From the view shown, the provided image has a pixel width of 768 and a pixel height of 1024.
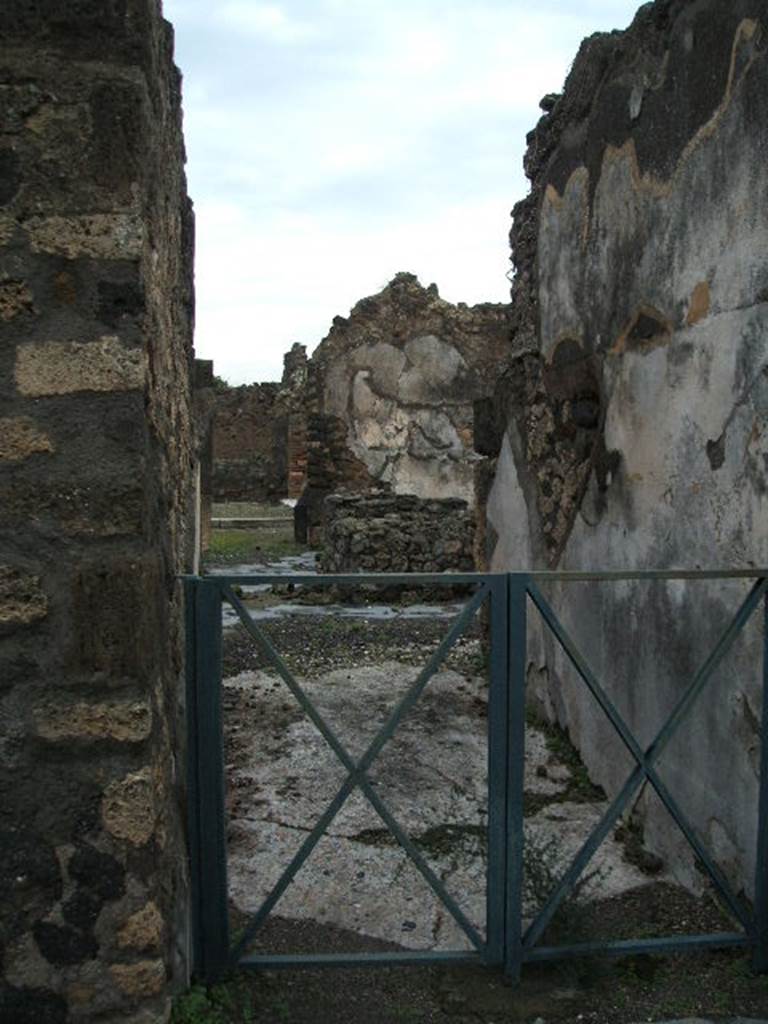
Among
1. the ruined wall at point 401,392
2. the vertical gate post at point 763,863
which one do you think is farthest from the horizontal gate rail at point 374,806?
the ruined wall at point 401,392

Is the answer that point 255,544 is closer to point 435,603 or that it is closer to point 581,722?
point 435,603

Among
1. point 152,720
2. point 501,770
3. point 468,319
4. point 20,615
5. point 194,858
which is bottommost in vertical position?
point 194,858

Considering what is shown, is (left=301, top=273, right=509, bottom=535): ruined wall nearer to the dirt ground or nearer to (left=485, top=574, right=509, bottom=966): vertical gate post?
the dirt ground

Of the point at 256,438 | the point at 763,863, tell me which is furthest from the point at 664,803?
the point at 256,438

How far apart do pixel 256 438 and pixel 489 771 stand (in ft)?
67.1

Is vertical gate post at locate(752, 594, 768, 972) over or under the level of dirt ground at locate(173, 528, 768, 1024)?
over

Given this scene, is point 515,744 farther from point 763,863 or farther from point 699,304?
point 699,304

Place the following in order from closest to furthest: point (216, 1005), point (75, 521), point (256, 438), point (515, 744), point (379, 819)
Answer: point (75, 521) → point (216, 1005) → point (515, 744) → point (379, 819) → point (256, 438)

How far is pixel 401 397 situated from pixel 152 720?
37.1ft

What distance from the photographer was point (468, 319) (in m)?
13.1

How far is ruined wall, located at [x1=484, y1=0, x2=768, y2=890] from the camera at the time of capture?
2201 millimetres

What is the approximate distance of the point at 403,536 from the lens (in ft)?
27.2

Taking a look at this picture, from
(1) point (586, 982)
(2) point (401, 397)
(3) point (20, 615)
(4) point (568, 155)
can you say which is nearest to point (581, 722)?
(1) point (586, 982)

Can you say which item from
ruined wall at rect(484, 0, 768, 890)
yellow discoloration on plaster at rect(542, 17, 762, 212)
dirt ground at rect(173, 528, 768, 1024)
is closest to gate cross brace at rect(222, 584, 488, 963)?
dirt ground at rect(173, 528, 768, 1024)
